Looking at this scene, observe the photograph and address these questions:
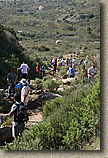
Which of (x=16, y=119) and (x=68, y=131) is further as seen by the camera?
(x=16, y=119)

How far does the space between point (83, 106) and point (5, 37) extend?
8.63m

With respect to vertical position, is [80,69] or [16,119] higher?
[80,69]

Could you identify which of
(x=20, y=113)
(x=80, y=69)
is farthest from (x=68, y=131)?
(x=80, y=69)

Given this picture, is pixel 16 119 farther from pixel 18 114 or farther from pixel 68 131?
pixel 68 131

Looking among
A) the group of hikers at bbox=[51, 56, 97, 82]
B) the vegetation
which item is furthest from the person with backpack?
the group of hikers at bbox=[51, 56, 97, 82]

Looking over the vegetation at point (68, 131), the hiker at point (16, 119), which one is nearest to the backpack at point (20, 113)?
the hiker at point (16, 119)

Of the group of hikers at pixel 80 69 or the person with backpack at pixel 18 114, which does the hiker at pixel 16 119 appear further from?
the group of hikers at pixel 80 69

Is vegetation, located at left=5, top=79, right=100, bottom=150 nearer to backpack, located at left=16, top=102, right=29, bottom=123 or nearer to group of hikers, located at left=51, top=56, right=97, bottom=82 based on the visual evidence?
backpack, located at left=16, top=102, right=29, bottom=123

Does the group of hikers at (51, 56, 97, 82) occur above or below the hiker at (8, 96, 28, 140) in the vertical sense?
above

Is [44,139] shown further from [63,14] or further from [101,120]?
[63,14]

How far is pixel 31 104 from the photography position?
8.20 metres

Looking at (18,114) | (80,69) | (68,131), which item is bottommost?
(68,131)

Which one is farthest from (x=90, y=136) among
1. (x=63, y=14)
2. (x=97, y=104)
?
Result: (x=63, y=14)

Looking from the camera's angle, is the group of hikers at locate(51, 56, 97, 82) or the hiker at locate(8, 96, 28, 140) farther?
the group of hikers at locate(51, 56, 97, 82)
